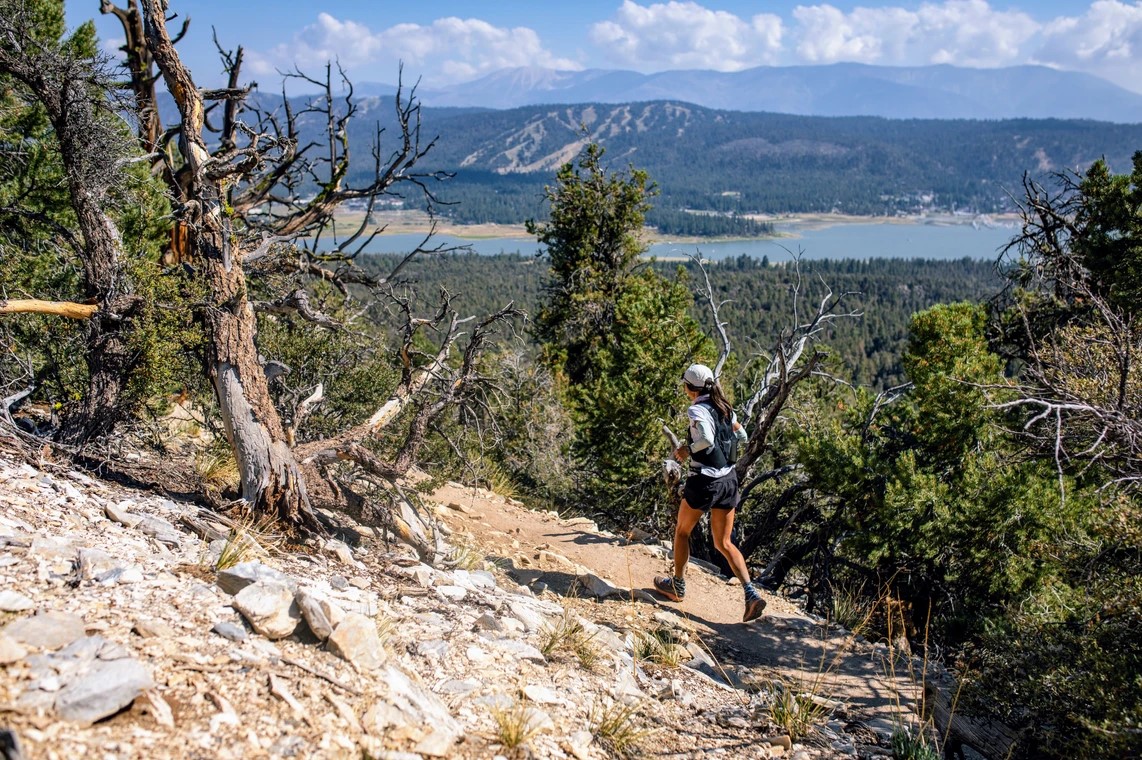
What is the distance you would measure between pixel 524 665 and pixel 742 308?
3061 inches

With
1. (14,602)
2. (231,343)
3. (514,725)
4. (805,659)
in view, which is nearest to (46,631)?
(14,602)

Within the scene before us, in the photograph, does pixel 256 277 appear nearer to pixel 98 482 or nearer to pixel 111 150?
pixel 111 150

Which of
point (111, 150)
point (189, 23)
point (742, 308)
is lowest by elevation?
point (742, 308)

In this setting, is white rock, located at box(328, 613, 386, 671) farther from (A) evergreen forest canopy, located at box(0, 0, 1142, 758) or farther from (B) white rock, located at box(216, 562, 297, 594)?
(A) evergreen forest canopy, located at box(0, 0, 1142, 758)

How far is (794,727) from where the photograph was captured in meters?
4.27

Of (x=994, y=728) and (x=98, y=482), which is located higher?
(x=98, y=482)

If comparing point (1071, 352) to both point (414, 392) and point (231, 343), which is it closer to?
point (414, 392)

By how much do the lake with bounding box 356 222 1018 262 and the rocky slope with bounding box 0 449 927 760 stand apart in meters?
107

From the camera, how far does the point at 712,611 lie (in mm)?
6977

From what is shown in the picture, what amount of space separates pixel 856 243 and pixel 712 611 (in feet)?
545

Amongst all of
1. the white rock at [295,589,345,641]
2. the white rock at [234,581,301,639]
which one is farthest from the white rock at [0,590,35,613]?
the white rock at [295,589,345,641]

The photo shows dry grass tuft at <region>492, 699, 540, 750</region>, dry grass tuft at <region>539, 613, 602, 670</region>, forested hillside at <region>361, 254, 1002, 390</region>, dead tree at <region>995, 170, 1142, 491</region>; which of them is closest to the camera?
dry grass tuft at <region>492, 699, 540, 750</region>

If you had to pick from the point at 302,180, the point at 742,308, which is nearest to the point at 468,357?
the point at 302,180

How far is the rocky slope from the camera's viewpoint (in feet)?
9.32
